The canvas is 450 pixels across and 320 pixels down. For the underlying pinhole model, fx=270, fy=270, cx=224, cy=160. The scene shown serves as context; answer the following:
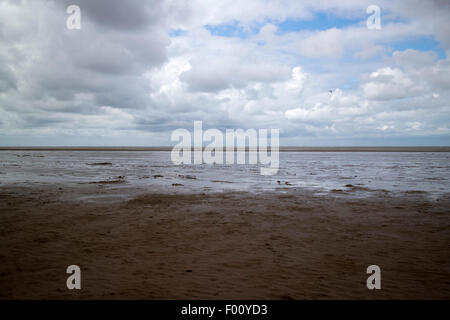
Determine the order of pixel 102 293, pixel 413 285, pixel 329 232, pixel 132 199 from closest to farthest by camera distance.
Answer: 1. pixel 102 293
2. pixel 413 285
3. pixel 329 232
4. pixel 132 199

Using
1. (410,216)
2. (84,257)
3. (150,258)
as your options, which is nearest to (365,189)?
(410,216)

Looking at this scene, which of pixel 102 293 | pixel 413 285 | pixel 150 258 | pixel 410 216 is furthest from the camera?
pixel 410 216

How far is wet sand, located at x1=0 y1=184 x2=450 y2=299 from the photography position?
531 centimetres

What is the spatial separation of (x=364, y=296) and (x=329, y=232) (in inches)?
153

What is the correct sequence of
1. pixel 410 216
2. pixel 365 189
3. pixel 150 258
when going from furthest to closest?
pixel 365 189 → pixel 410 216 → pixel 150 258

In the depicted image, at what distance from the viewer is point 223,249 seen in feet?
24.3

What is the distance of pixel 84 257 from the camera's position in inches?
265

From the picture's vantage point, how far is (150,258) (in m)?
6.71

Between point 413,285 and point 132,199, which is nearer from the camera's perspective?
point 413,285

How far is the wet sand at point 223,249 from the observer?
5.31 metres

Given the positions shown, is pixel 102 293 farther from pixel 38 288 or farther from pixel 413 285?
pixel 413 285

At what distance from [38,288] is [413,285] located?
24.4ft
